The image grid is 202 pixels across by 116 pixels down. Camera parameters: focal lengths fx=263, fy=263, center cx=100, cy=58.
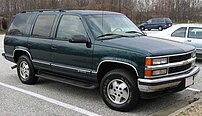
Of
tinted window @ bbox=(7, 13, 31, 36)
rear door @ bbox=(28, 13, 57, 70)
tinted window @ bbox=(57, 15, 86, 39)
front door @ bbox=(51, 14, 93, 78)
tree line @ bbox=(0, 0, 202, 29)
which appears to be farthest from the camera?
tree line @ bbox=(0, 0, 202, 29)

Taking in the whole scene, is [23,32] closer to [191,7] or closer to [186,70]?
[186,70]

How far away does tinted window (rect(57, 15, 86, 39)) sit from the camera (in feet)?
18.1

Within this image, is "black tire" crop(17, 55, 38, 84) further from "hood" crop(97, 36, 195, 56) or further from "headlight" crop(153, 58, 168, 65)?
"headlight" crop(153, 58, 168, 65)

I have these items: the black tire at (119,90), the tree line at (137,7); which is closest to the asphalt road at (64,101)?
the black tire at (119,90)

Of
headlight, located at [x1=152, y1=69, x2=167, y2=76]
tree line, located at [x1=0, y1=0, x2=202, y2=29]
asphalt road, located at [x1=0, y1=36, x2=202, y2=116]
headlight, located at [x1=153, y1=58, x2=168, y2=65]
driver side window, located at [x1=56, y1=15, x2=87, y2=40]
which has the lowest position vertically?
asphalt road, located at [x1=0, y1=36, x2=202, y2=116]

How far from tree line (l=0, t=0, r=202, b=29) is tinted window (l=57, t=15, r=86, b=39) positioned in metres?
31.5

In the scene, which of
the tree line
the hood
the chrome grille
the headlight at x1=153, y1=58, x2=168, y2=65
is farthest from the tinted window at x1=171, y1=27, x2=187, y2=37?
the tree line

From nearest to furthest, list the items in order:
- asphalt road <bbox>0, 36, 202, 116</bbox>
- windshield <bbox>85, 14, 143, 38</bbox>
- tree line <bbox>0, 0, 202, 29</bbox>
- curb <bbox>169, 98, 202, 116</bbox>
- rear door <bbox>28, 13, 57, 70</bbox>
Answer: curb <bbox>169, 98, 202, 116</bbox>, asphalt road <bbox>0, 36, 202, 116</bbox>, windshield <bbox>85, 14, 143, 38</bbox>, rear door <bbox>28, 13, 57, 70</bbox>, tree line <bbox>0, 0, 202, 29</bbox>

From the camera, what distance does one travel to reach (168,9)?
51.5 meters

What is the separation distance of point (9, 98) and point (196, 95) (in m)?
4.02

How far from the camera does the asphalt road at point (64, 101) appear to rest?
190 inches

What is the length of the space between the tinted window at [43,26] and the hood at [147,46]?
1714 mm

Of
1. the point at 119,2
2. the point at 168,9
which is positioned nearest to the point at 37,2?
Result: the point at 119,2

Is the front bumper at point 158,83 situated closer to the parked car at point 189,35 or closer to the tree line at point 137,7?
the parked car at point 189,35
